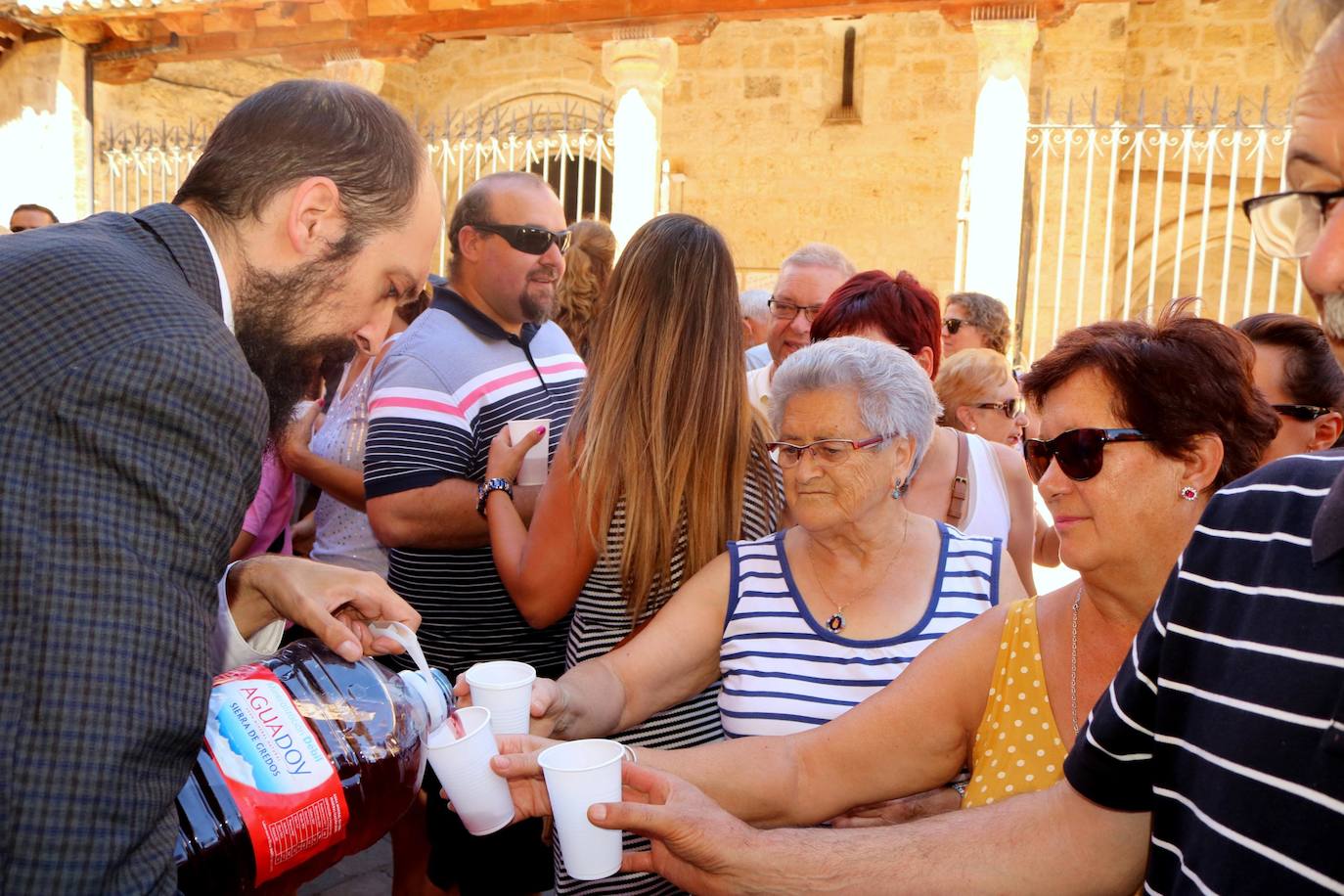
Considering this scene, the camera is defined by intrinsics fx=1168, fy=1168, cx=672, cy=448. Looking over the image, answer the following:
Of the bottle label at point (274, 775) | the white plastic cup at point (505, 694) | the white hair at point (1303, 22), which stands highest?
the white hair at point (1303, 22)

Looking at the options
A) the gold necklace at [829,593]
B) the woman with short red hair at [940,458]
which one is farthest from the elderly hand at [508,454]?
the woman with short red hair at [940,458]

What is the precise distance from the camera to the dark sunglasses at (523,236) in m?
4.00

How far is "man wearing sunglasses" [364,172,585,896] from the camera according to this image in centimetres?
338

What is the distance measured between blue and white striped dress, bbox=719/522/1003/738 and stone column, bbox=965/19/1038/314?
762cm

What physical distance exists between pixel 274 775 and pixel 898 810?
4.32 feet

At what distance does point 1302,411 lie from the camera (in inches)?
134

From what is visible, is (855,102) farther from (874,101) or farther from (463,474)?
(463,474)

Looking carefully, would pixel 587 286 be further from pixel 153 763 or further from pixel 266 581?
pixel 153 763

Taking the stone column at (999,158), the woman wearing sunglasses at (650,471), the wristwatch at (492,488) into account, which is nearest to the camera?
the woman wearing sunglasses at (650,471)

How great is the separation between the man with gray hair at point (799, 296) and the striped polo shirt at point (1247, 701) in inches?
131

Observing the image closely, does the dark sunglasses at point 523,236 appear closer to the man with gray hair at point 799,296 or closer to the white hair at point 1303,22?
the man with gray hair at point 799,296

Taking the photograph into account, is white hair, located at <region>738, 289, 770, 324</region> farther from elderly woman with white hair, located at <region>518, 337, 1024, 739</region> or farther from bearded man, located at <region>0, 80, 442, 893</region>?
bearded man, located at <region>0, 80, 442, 893</region>

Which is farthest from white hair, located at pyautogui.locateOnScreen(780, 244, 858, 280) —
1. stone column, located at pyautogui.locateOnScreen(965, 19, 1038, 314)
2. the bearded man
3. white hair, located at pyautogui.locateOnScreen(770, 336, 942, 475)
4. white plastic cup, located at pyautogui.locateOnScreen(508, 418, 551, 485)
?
stone column, located at pyautogui.locateOnScreen(965, 19, 1038, 314)

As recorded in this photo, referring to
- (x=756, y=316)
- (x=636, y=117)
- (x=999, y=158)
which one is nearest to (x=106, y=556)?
(x=756, y=316)
